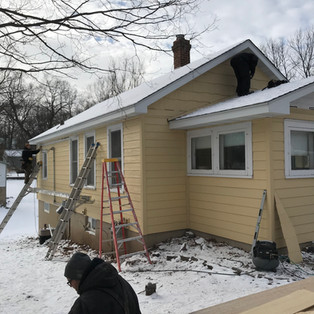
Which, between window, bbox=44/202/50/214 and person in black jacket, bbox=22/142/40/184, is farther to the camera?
window, bbox=44/202/50/214

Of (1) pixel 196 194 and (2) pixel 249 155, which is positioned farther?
(1) pixel 196 194

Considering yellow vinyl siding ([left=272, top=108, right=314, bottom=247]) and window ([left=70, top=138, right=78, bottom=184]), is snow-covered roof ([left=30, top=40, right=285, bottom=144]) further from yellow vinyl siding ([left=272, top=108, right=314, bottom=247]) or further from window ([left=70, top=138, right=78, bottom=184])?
yellow vinyl siding ([left=272, top=108, right=314, bottom=247])

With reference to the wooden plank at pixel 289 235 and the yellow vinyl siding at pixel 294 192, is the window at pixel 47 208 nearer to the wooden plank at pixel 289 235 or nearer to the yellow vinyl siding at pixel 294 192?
the yellow vinyl siding at pixel 294 192

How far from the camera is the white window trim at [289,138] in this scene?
6812 mm

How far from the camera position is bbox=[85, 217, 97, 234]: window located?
36.9ft

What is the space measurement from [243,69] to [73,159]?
23.5ft

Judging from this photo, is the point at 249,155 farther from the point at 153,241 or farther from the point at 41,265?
the point at 41,265

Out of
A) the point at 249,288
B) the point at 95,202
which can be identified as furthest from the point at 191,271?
the point at 95,202

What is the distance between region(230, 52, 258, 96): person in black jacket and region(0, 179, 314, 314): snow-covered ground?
4.07 m

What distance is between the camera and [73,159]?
12.4m

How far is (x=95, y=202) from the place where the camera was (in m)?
10.5

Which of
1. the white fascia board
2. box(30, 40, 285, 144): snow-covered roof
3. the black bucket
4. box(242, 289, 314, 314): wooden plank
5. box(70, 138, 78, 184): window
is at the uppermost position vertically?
box(30, 40, 285, 144): snow-covered roof

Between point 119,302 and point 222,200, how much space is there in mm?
5687

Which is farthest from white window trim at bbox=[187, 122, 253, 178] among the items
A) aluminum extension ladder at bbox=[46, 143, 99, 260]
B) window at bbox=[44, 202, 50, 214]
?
window at bbox=[44, 202, 50, 214]
